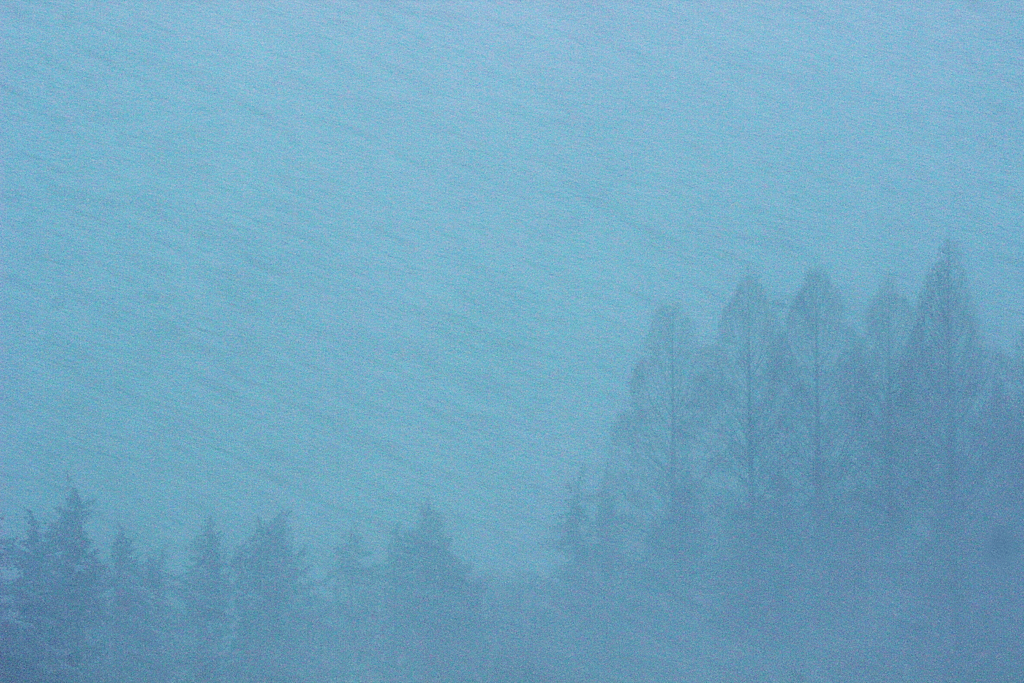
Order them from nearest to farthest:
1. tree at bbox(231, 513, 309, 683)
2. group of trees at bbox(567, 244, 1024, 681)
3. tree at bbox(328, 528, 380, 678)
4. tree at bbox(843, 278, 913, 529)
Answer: tree at bbox(328, 528, 380, 678)
tree at bbox(231, 513, 309, 683)
group of trees at bbox(567, 244, 1024, 681)
tree at bbox(843, 278, 913, 529)

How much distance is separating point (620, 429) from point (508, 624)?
2.21 m

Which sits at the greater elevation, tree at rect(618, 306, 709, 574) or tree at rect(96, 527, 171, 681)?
tree at rect(618, 306, 709, 574)

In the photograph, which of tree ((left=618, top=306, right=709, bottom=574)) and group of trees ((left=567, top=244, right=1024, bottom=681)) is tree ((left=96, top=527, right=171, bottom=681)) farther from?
tree ((left=618, top=306, right=709, bottom=574))

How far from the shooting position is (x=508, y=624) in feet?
32.3

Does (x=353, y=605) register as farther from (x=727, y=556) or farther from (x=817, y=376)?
(x=817, y=376)

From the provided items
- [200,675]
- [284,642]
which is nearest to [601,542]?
[284,642]

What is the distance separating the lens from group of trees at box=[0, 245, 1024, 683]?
9430mm

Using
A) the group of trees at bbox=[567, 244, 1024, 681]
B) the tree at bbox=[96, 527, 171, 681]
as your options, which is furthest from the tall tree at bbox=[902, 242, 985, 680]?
the tree at bbox=[96, 527, 171, 681]

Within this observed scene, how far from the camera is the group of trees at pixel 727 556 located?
943 centimetres

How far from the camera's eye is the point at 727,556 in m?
9.93

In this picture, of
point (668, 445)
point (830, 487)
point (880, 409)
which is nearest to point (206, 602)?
point (668, 445)

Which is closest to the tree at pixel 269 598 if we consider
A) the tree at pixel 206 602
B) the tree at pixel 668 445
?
the tree at pixel 206 602

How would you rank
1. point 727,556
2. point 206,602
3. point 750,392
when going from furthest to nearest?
1. point 750,392
2. point 727,556
3. point 206,602

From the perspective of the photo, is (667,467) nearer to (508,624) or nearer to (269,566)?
(508,624)
